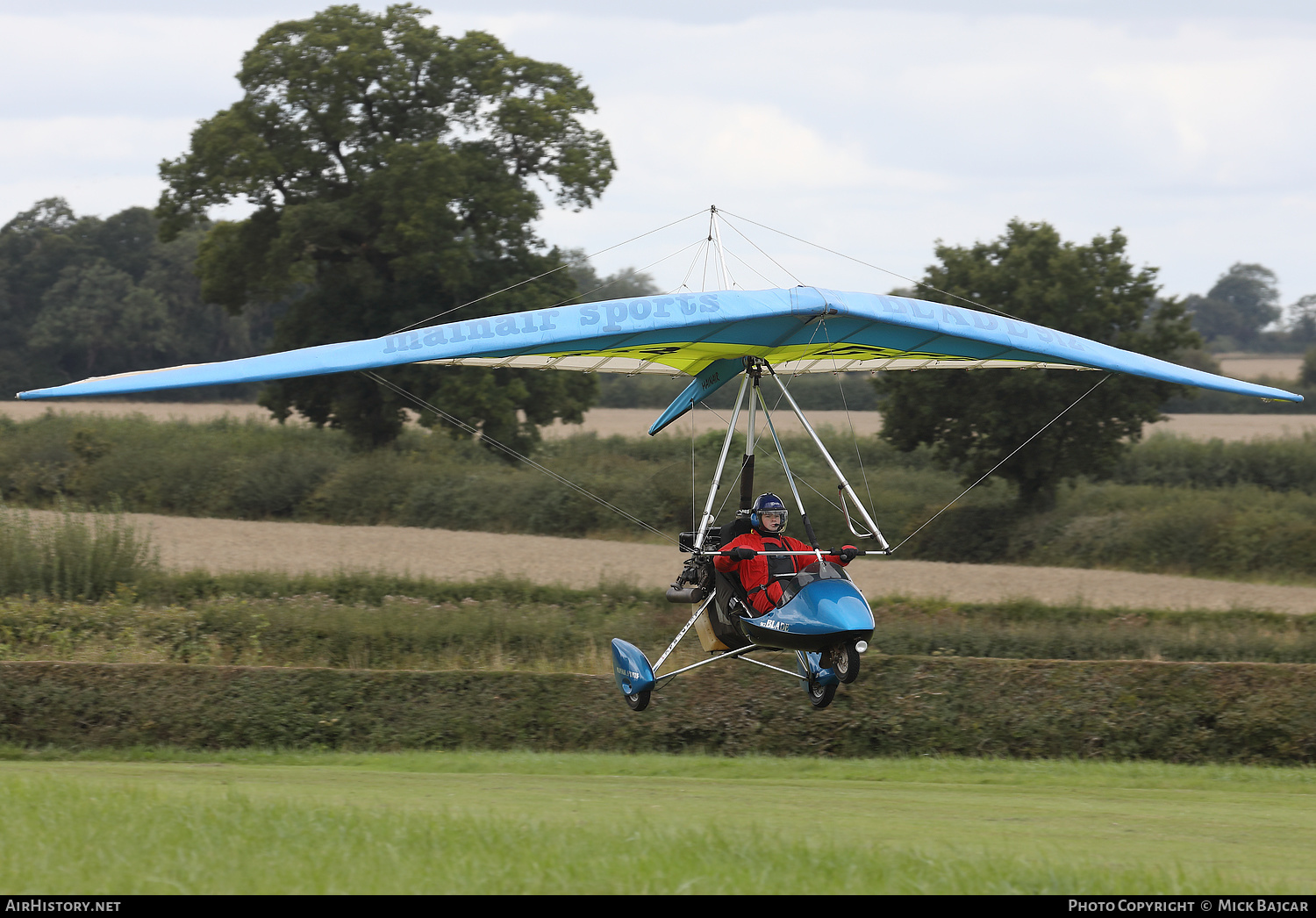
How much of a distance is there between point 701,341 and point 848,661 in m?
2.90

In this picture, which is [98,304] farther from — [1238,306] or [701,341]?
[1238,306]

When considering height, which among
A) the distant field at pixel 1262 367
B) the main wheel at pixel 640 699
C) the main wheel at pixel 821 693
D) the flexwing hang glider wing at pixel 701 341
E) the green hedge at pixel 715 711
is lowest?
the green hedge at pixel 715 711

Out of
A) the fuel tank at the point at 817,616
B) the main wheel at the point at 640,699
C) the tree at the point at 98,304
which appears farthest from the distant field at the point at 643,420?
the fuel tank at the point at 817,616

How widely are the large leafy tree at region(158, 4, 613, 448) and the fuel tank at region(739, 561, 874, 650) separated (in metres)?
21.6

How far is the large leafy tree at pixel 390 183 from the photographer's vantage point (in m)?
32.3

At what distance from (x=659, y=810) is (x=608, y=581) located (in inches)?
561

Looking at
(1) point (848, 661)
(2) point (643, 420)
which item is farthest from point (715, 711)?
(2) point (643, 420)

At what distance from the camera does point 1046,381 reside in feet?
97.2

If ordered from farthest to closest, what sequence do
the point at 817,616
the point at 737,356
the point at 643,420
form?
the point at 643,420 < the point at 737,356 < the point at 817,616

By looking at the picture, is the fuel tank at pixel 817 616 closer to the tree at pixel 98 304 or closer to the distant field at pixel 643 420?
the distant field at pixel 643 420

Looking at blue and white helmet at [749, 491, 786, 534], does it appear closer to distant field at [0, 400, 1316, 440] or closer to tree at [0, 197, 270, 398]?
distant field at [0, 400, 1316, 440]

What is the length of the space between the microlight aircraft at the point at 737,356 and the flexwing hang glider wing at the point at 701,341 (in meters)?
0.01

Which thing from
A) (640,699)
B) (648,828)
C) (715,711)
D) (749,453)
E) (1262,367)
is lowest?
(715,711)
